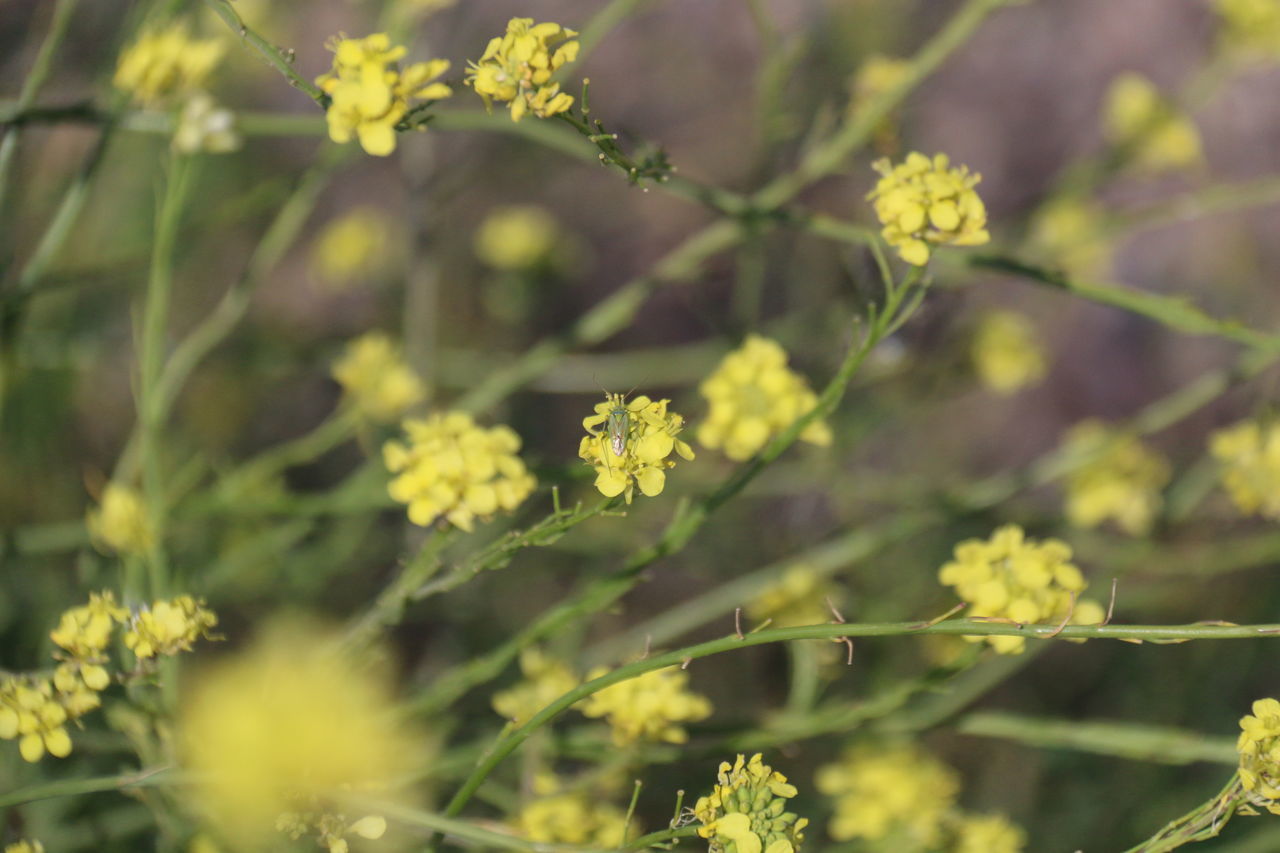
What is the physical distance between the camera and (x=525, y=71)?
2.55 ft

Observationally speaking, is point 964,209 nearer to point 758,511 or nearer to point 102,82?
point 102,82

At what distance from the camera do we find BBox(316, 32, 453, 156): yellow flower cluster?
0.76m

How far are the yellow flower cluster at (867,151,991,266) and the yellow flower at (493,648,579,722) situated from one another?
0.53 meters

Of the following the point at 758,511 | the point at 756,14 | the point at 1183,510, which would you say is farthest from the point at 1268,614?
the point at 756,14

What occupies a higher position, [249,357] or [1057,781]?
[249,357]

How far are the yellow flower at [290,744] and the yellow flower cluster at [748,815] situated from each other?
0.85 feet

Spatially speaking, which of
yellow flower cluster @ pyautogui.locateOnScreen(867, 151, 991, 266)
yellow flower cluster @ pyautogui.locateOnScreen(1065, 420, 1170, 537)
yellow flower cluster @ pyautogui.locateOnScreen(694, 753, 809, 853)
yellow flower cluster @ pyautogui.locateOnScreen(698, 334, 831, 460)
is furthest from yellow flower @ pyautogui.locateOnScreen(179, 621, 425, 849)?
yellow flower cluster @ pyautogui.locateOnScreen(1065, 420, 1170, 537)

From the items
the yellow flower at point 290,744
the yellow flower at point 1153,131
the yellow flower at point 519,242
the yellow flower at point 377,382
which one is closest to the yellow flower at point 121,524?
the yellow flower at point 290,744

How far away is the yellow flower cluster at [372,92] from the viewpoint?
762 millimetres

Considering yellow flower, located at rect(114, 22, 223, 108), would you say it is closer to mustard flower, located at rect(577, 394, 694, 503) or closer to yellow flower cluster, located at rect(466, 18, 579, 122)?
yellow flower cluster, located at rect(466, 18, 579, 122)

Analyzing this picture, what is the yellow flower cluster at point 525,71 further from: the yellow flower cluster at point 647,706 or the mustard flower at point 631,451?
the yellow flower cluster at point 647,706

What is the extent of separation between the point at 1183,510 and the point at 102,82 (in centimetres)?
158

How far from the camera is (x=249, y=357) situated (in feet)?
6.04

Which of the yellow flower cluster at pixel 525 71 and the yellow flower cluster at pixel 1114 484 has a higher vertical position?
the yellow flower cluster at pixel 1114 484
